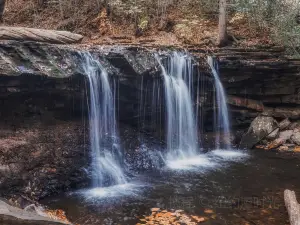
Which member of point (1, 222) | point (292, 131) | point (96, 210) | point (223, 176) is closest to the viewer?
point (1, 222)

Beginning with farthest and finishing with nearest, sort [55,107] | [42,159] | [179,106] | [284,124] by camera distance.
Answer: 1. [284,124]
2. [179,106]
3. [55,107]
4. [42,159]

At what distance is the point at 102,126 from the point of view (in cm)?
1006

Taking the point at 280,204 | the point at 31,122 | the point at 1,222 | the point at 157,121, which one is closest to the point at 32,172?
the point at 31,122

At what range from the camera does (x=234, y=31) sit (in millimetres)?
14516

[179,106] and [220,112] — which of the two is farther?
[220,112]

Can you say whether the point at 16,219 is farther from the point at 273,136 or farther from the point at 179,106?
the point at 273,136

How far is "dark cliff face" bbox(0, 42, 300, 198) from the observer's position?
8.10m

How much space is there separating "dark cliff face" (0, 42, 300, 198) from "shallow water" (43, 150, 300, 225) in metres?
1.07

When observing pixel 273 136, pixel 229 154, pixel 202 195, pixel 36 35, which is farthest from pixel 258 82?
pixel 36 35

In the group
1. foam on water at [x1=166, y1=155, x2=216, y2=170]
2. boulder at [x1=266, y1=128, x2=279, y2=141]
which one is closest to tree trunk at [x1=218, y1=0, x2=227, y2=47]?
boulder at [x1=266, y1=128, x2=279, y2=141]

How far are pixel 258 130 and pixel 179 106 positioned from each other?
11.2 feet

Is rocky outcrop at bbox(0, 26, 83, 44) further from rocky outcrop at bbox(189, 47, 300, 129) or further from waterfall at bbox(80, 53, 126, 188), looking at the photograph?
rocky outcrop at bbox(189, 47, 300, 129)

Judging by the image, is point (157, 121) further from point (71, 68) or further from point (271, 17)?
point (271, 17)

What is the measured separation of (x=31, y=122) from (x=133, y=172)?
3.24 meters
